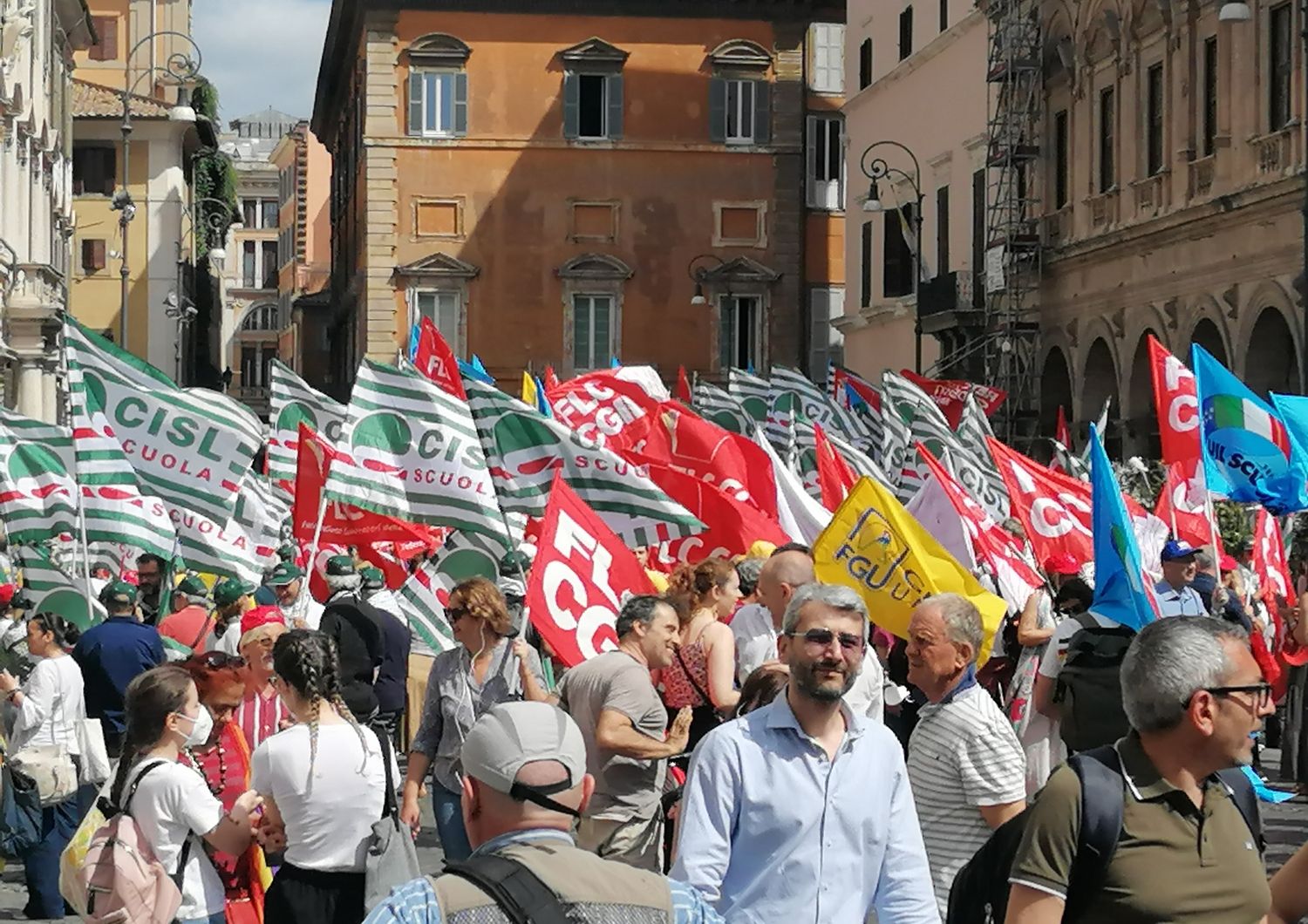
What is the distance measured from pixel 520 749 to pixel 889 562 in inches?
245

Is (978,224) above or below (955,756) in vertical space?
above

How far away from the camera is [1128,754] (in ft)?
15.2

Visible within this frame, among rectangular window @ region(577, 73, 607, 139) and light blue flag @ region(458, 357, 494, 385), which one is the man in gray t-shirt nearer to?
light blue flag @ region(458, 357, 494, 385)

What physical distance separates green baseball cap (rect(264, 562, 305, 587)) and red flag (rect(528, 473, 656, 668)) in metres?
4.57

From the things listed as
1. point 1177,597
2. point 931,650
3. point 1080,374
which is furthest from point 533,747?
point 1080,374

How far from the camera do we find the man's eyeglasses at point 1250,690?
459 centimetres

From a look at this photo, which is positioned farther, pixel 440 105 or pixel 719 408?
pixel 440 105

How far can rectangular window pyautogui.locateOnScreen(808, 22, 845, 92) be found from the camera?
56000 millimetres

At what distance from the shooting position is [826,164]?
5612 cm

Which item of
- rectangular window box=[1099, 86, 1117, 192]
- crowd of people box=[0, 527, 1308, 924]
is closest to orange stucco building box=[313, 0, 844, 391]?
rectangular window box=[1099, 86, 1117, 192]

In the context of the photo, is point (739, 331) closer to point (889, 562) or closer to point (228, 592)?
point (228, 592)

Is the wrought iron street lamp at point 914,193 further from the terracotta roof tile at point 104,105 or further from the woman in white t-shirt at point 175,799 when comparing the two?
the woman in white t-shirt at point 175,799

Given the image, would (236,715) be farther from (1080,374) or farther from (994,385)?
(994,385)

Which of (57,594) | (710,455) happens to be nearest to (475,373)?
(710,455)
